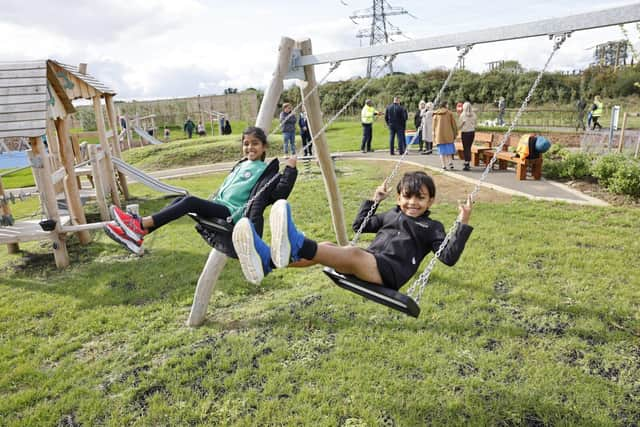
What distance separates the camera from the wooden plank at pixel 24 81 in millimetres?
5537

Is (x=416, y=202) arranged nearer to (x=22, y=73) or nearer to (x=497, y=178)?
(x=22, y=73)

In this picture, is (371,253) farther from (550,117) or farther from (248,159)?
(550,117)

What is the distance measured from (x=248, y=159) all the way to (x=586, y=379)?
297 centimetres

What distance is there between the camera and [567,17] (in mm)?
2787

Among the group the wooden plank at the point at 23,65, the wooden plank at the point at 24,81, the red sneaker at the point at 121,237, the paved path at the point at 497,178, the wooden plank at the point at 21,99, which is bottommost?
the paved path at the point at 497,178

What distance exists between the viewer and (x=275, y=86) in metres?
4.01

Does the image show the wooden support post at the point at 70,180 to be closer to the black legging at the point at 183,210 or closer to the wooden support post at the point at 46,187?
the wooden support post at the point at 46,187

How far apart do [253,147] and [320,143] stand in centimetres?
116

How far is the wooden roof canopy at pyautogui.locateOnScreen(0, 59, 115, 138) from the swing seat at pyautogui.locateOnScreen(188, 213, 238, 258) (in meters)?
3.52

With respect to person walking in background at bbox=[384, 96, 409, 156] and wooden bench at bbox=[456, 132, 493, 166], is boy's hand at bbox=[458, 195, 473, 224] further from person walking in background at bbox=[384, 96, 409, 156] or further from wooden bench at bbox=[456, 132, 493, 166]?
person walking in background at bbox=[384, 96, 409, 156]

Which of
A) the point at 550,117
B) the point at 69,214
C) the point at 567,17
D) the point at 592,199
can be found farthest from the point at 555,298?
the point at 550,117

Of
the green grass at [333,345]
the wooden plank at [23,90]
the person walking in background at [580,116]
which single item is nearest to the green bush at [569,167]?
the green grass at [333,345]

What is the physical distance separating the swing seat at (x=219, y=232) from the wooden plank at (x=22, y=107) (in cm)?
379

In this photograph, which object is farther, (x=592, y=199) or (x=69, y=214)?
(x=592, y=199)
